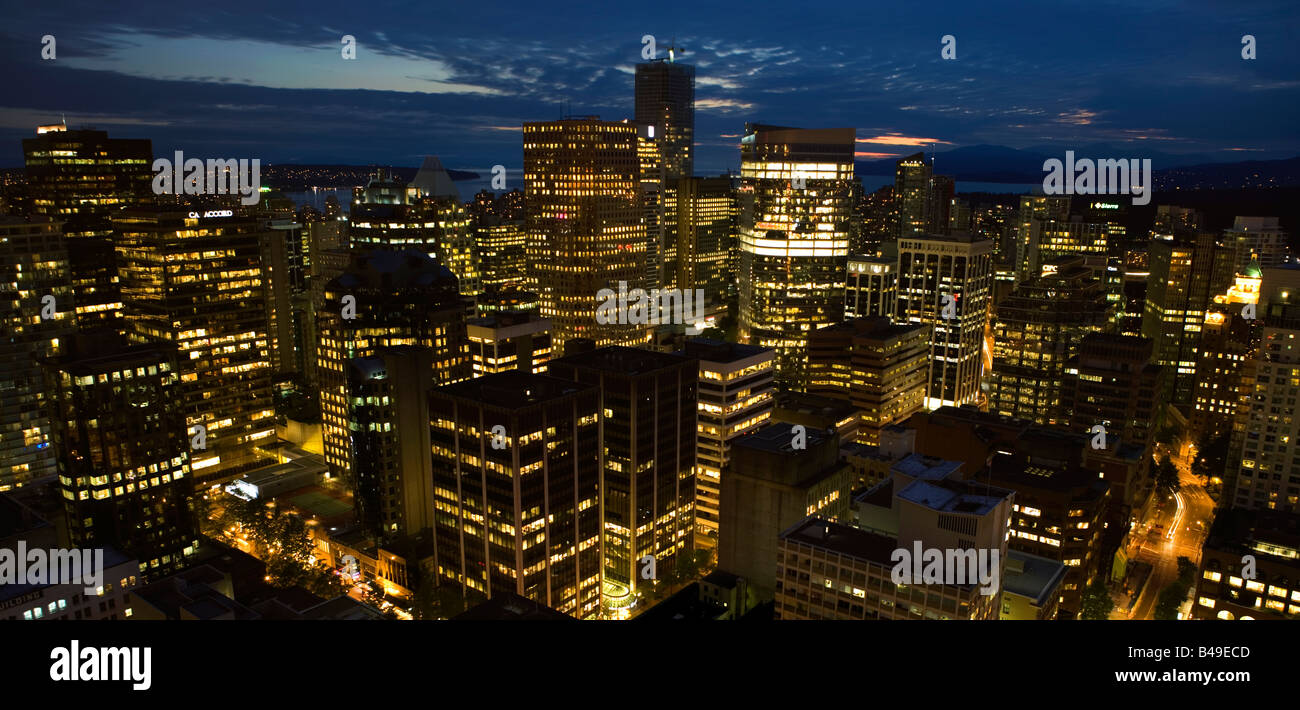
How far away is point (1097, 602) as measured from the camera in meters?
60.4

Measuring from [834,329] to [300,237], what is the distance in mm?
91983

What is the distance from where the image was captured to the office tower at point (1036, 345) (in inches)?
4035

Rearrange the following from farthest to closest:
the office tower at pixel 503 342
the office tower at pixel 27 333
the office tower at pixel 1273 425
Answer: the office tower at pixel 503 342
the office tower at pixel 27 333
the office tower at pixel 1273 425

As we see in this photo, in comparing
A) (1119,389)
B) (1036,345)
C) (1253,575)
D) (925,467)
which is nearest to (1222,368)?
(1119,389)

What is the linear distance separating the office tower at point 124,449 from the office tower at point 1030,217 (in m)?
156

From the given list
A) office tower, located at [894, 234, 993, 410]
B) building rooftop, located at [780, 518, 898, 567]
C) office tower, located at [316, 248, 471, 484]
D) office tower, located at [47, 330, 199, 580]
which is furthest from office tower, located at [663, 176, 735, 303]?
building rooftop, located at [780, 518, 898, 567]

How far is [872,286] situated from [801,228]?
1549cm

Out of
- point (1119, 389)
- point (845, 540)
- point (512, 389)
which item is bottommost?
point (845, 540)

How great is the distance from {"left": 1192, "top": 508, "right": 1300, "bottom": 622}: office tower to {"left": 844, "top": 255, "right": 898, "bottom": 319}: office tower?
7305cm

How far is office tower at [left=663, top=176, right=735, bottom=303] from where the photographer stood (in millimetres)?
183500

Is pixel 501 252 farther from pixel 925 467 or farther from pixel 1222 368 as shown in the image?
pixel 1222 368

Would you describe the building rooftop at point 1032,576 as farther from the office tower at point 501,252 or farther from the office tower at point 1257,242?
the office tower at point 501,252

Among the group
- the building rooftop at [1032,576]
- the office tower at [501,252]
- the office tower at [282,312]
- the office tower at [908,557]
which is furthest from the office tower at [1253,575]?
the office tower at [501,252]
